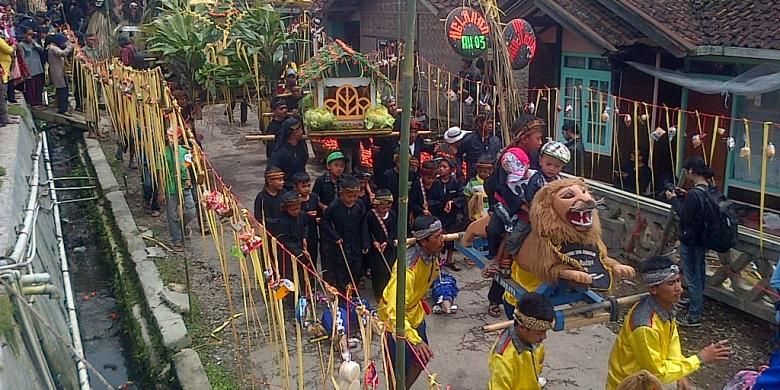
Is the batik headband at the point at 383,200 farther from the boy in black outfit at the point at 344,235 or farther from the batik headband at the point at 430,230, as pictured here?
the batik headband at the point at 430,230

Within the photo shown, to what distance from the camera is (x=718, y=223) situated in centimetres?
605

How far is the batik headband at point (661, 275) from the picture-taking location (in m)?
3.91

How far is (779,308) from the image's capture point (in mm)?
3471

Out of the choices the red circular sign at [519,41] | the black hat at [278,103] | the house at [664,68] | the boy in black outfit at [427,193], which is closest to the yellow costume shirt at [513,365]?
the boy in black outfit at [427,193]

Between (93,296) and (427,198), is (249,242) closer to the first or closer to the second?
(427,198)

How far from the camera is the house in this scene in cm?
891

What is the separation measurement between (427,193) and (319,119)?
1541 mm

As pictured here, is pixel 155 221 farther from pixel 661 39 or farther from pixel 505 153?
pixel 661 39

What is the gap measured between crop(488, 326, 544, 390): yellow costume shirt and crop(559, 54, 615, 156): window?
703 cm

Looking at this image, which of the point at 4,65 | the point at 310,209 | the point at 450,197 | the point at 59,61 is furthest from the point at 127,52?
the point at 450,197

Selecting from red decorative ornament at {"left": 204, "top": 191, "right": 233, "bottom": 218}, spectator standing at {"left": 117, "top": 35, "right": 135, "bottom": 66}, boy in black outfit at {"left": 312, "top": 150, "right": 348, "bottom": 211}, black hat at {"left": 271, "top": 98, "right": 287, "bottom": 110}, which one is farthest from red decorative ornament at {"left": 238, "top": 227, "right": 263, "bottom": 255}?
spectator standing at {"left": 117, "top": 35, "right": 135, "bottom": 66}

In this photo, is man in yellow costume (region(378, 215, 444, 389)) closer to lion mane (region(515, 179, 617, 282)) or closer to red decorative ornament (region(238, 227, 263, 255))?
lion mane (region(515, 179, 617, 282))

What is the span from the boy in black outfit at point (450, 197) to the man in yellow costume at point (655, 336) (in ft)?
12.0

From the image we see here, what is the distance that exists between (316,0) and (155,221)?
9.71m
